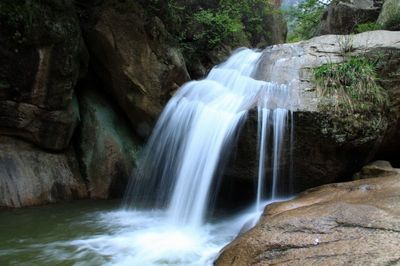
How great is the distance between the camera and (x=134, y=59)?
7.80 meters

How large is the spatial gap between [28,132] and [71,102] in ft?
3.23

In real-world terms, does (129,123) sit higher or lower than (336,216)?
higher

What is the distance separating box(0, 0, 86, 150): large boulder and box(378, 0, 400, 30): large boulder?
22.5 feet

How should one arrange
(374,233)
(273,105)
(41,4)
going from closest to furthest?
1. (374,233)
2. (273,105)
3. (41,4)

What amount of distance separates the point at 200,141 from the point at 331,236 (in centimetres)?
353

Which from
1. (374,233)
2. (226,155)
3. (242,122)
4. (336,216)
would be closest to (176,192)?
(226,155)

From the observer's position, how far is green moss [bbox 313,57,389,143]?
5766 mm

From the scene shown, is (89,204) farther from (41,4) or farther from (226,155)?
(41,4)

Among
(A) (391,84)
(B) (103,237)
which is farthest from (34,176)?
(A) (391,84)

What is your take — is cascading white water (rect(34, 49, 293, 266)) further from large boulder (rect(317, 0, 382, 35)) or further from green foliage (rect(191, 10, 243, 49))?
large boulder (rect(317, 0, 382, 35))

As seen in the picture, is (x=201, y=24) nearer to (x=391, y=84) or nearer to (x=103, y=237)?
(x=391, y=84)

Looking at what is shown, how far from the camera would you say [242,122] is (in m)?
6.11

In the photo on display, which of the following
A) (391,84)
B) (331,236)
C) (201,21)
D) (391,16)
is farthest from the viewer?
(201,21)

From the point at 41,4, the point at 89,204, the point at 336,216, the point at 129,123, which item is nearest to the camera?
the point at 336,216
